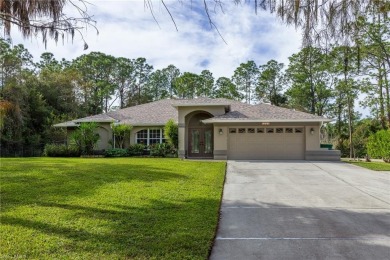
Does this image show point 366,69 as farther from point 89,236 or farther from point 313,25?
point 89,236

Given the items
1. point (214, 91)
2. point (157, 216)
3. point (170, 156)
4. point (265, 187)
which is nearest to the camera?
point (157, 216)

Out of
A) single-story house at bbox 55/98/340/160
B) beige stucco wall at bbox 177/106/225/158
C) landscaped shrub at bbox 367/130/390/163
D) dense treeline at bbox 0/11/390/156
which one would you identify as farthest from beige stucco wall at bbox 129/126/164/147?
landscaped shrub at bbox 367/130/390/163

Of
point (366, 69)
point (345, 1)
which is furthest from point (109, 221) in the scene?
point (366, 69)

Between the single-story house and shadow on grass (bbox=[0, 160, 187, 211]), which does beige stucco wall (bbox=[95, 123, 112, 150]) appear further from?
shadow on grass (bbox=[0, 160, 187, 211])

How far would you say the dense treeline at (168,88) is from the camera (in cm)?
2502

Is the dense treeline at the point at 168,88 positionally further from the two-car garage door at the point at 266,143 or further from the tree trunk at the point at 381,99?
the two-car garage door at the point at 266,143

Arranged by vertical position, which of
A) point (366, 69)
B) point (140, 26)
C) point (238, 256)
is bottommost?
point (238, 256)

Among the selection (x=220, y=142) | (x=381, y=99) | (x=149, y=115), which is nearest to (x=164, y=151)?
(x=220, y=142)

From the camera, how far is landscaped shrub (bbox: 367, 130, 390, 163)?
60.7 ft

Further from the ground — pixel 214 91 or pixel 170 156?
pixel 214 91

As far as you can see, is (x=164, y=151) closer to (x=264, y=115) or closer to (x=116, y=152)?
(x=116, y=152)

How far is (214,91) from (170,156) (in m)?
21.0

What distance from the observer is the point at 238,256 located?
4199 millimetres

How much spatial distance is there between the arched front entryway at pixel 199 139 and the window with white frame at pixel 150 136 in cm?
261
